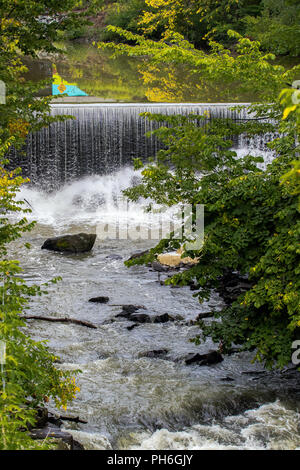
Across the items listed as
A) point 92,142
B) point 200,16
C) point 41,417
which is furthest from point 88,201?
point 200,16

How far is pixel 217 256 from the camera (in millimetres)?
7273

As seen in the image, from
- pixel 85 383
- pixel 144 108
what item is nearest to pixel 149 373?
pixel 85 383

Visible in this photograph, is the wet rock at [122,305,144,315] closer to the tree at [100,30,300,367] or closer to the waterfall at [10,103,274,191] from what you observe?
the tree at [100,30,300,367]

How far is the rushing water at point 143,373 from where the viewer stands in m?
6.53

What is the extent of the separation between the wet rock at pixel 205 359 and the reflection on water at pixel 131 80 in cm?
1147

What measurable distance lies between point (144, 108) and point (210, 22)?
16921mm

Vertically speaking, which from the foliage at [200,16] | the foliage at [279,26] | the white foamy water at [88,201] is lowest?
the white foamy water at [88,201]

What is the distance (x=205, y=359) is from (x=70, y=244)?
662cm

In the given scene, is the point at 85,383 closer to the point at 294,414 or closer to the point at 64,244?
the point at 294,414

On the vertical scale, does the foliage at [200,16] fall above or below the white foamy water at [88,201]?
above

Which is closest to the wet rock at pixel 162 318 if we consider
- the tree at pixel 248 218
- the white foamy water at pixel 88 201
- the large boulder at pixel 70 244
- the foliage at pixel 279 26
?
the tree at pixel 248 218

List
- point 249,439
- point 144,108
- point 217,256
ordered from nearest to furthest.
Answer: point 249,439 < point 217,256 < point 144,108

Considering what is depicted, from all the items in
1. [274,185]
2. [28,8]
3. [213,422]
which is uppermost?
[28,8]

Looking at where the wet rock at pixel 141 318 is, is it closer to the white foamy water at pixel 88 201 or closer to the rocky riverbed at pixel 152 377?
the rocky riverbed at pixel 152 377
